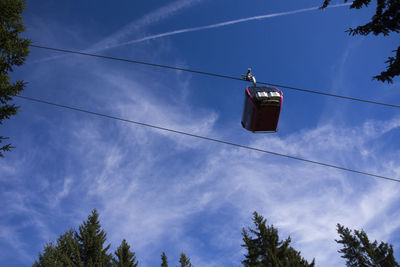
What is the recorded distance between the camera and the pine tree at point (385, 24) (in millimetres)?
6895

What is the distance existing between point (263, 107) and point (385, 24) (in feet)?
15.9

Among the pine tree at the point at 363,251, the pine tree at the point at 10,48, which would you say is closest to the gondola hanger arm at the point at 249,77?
the pine tree at the point at 10,48

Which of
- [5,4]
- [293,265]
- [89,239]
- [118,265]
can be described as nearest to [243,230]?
[293,265]

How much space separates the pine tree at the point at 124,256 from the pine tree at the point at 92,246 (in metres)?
1.29

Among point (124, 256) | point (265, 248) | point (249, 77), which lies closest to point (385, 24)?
point (249, 77)

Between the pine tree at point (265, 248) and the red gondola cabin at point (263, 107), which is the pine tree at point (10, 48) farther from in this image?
the pine tree at point (265, 248)

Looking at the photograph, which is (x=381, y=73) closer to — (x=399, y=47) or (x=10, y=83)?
(x=399, y=47)

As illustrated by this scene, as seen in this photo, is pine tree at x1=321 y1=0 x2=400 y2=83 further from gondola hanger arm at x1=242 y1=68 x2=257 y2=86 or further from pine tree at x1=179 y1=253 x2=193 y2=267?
pine tree at x1=179 y1=253 x2=193 y2=267

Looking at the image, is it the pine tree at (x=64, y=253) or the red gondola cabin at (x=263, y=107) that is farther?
the pine tree at (x=64, y=253)

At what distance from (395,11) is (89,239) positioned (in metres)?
30.2

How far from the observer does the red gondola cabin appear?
703cm

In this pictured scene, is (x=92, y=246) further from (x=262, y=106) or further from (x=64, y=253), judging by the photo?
(x=262, y=106)

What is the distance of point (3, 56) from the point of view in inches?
372

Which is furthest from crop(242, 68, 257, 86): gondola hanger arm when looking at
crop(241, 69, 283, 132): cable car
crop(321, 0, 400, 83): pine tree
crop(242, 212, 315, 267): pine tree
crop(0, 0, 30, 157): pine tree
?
crop(242, 212, 315, 267): pine tree
